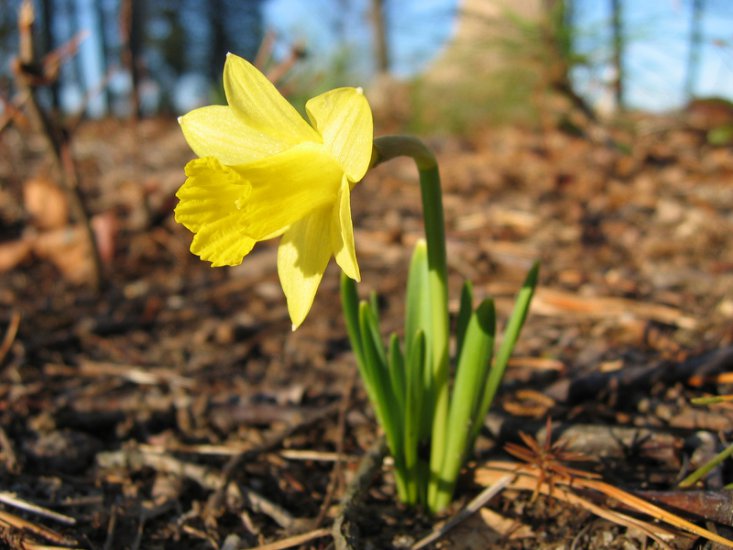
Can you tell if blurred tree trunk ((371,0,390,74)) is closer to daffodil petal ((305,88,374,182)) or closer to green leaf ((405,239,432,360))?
green leaf ((405,239,432,360))

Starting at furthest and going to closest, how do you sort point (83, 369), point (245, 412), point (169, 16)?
1. point (169, 16)
2. point (83, 369)
3. point (245, 412)

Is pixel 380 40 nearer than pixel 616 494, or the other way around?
pixel 616 494

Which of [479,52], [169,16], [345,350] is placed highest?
[169,16]

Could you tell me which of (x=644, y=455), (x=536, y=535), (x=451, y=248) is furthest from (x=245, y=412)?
(x=451, y=248)

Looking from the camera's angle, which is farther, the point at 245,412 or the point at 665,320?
the point at 665,320

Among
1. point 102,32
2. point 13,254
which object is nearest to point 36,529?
point 13,254

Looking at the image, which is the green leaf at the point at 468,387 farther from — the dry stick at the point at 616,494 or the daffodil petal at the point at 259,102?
the daffodil petal at the point at 259,102

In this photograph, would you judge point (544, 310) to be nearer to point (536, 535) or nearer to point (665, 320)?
point (665, 320)

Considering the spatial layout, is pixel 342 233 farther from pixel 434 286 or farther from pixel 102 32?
pixel 102 32
